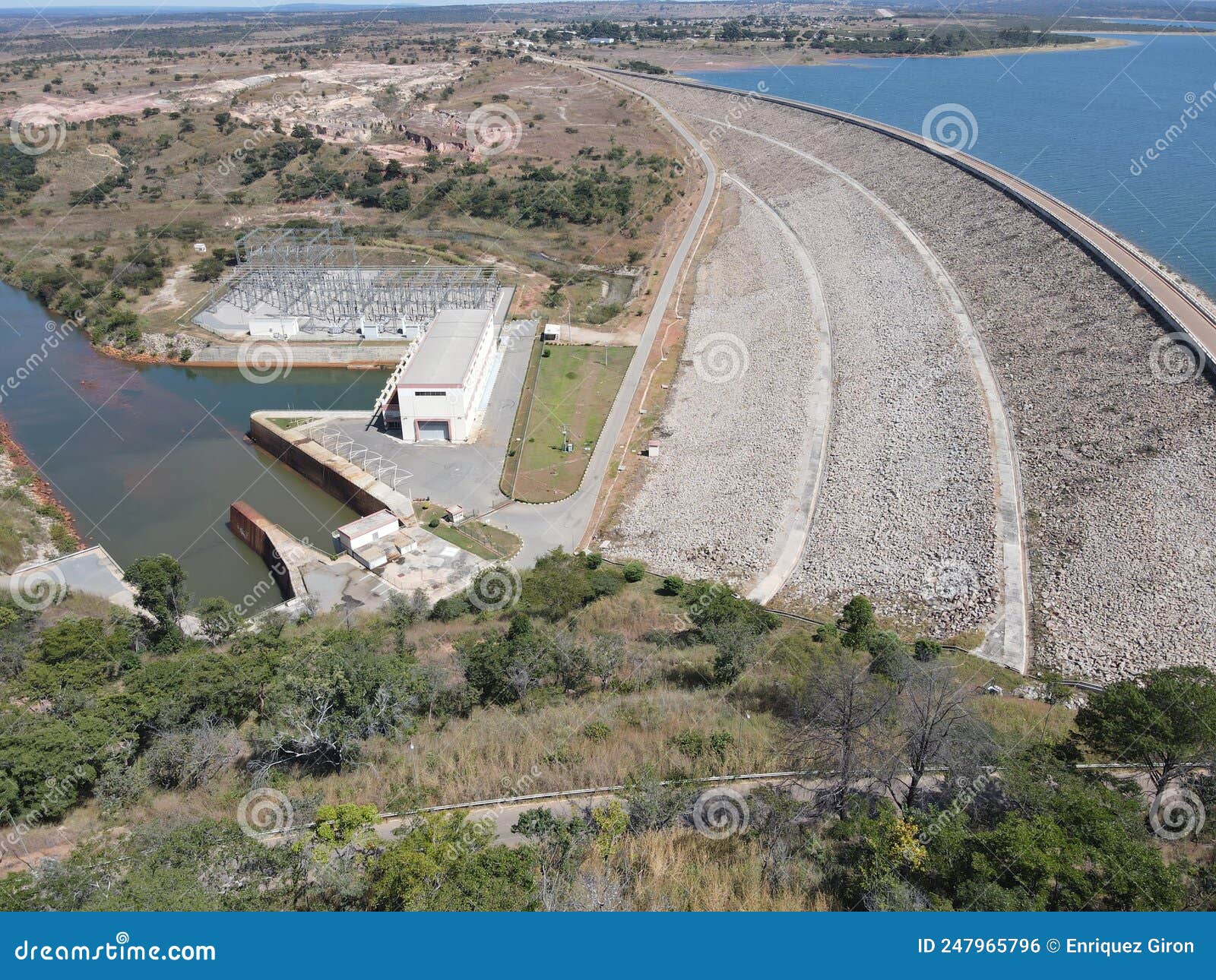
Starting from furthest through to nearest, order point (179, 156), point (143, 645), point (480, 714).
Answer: point (179, 156), point (143, 645), point (480, 714)

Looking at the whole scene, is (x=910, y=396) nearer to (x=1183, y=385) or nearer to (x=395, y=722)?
(x=1183, y=385)

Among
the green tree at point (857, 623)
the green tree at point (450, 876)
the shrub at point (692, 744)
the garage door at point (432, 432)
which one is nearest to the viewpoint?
the green tree at point (450, 876)

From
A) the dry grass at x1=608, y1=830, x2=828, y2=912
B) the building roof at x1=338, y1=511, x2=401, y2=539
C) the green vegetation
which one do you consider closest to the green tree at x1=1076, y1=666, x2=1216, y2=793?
the green vegetation

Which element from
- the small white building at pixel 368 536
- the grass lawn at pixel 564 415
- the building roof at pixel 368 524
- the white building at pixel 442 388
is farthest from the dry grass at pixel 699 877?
the white building at pixel 442 388

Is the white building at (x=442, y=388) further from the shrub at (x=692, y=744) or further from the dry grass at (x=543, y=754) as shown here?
the shrub at (x=692, y=744)

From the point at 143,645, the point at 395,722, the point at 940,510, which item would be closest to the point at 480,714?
the point at 395,722

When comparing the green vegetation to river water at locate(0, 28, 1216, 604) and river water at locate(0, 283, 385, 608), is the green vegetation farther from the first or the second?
river water at locate(0, 28, 1216, 604)
